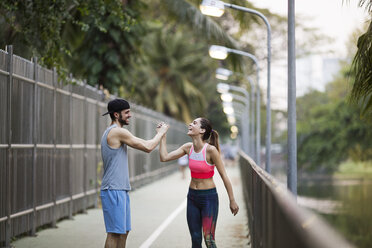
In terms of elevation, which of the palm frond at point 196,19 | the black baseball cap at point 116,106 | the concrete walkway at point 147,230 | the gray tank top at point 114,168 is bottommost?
the concrete walkway at point 147,230

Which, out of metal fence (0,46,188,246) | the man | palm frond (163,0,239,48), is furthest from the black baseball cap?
palm frond (163,0,239,48)

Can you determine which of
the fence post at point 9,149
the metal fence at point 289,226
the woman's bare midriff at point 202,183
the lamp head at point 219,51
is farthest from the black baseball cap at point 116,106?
the lamp head at point 219,51

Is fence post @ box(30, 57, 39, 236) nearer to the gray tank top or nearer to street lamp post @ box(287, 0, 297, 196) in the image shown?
street lamp post @ box(287, 0, 297, 196)

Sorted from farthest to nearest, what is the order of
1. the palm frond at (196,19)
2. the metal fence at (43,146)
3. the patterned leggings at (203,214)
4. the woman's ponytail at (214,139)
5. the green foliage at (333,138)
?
the green foliage at (333,138)
the palm frond at (196,19)
the metal fence at (43,146)
the woman's ponytail at (214,139)
the patterned leggings at (203,214)

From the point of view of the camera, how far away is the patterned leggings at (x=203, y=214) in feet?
26.4

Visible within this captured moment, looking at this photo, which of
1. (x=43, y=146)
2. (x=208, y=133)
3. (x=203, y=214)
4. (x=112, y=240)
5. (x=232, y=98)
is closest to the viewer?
(x=112, y=240)

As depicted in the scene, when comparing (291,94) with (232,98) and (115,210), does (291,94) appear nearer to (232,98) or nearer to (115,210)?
(115,210)

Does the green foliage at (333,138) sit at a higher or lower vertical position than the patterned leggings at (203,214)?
higher

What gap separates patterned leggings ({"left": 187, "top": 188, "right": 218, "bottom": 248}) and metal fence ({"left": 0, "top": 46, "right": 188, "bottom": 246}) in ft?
12.2

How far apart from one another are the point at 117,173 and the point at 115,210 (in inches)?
15.3

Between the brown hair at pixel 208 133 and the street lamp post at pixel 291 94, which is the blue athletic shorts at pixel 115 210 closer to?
the brown hair at pixel 208 133

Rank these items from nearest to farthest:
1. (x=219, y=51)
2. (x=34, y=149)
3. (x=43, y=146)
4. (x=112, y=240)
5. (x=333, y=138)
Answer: (x=112, y=240)
(x=34, y=149)
(x=43, y=146)
(x=219, y=51)
(x=333, y=138)

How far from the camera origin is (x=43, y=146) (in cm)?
1321

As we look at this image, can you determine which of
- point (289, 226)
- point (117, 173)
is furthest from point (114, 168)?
point (289, 226)
